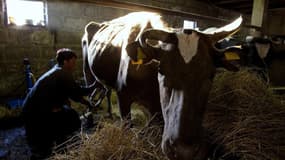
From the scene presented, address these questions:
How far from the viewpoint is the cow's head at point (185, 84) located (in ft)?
3.67

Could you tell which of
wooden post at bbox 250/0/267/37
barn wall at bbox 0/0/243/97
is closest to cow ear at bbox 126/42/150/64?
wooden post at bbox 250/0/267/37

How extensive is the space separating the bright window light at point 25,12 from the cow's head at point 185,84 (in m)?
3.56

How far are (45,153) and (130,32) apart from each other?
4.41ft

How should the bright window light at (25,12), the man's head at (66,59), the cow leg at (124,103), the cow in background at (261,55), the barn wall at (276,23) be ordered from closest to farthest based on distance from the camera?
the cow leg at (124,103), the man's head at (66,59), the cow in background at (261,55), the bright window light at (25,12), the barn wall at (276,23)

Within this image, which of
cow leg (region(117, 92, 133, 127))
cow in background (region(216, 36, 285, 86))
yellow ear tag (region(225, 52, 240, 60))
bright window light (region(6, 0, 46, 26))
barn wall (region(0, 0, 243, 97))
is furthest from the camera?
barn wall (region(0, 0, 243, 97))

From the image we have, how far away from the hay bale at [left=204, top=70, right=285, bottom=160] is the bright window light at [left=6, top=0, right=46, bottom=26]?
11.3ft

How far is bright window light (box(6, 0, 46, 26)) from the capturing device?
3.86 metres

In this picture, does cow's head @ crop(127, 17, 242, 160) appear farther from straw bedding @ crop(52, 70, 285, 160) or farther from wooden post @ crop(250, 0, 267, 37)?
wooden post @ crop(250, 0, 267, 37)

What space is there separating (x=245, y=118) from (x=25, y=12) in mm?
3924

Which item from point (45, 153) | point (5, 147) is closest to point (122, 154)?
point (45, 153)

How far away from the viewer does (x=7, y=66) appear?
13.3 ft

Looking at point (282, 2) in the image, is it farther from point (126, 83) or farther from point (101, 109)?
point (126, 83)

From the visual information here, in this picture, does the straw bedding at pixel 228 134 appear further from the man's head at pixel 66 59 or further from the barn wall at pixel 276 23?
the barn wall at pixel 276 23

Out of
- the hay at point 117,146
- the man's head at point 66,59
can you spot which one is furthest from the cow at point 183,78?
the man's head at point 66,59
